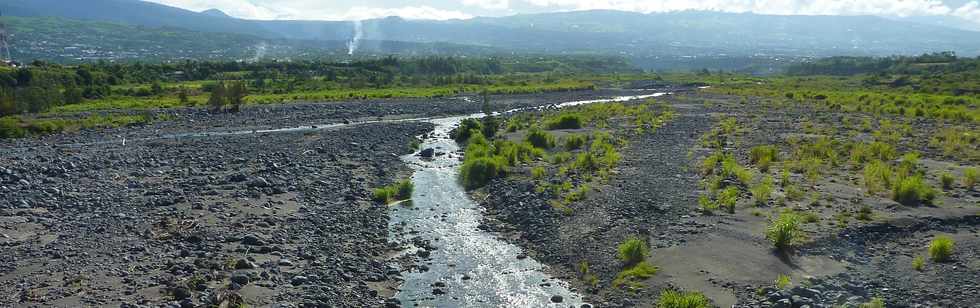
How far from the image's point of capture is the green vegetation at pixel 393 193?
25.9 meters

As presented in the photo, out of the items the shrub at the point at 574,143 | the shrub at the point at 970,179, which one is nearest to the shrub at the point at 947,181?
the shrub at the point at 970,179

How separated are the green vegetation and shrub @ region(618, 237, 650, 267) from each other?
37.5 feet

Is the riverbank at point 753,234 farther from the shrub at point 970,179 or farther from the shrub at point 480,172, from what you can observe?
the shrub at point 480,172

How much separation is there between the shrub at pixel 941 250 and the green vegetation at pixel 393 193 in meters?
18.3

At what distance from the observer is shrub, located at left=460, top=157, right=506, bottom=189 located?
2911 cm

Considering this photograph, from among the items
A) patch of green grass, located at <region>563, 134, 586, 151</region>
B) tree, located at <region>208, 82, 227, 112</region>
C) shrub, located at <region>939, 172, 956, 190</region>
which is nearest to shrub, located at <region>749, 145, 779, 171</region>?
shrub, located at <region>939, 172, 956, 190</region>

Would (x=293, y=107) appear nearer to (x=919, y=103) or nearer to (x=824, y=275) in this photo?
(x=824, y=275)

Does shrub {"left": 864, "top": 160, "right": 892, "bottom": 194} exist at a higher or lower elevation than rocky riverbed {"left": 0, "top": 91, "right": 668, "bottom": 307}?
higher

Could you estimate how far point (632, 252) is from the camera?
17.4 metres

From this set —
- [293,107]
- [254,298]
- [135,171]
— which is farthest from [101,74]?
[254,298]

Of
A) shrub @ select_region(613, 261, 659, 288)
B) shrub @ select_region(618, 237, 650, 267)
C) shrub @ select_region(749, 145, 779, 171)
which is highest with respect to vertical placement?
shrub @ select_region(749, 145, 779, 171)

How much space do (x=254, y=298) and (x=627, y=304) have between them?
8808mm

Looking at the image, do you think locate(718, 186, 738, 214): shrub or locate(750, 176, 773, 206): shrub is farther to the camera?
locate(750, 176, 773, 206): shrub

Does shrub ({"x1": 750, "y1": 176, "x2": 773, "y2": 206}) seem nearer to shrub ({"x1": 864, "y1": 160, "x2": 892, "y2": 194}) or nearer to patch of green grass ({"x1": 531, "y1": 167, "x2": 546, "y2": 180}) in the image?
shrub ({"x1": 864, "y1": 160, "x2": 892, "y2": 194})
